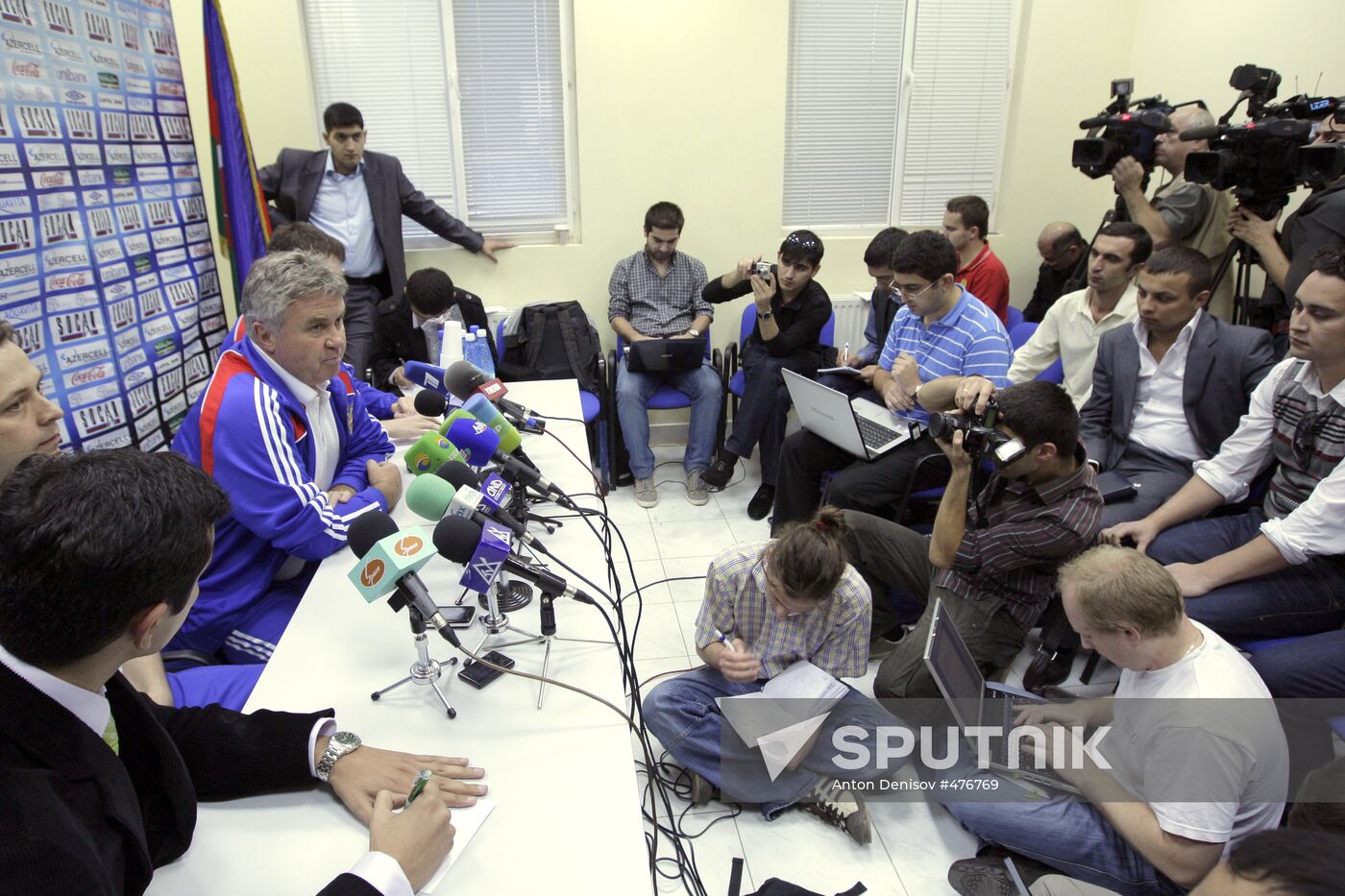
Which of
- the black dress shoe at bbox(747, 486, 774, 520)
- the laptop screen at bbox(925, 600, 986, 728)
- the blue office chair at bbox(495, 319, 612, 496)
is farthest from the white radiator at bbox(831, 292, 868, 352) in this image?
the laptop screen at bbox(925, 600, 986, 728)

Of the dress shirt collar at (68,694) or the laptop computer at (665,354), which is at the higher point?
the dress shirt collar at (68,694)

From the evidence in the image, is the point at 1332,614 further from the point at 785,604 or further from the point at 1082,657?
the point at 785,604

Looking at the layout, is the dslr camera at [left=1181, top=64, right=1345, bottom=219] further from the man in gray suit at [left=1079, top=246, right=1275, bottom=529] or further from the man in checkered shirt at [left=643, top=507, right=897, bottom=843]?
the man in checkered shirt at [left=643, top=507, right=897, bottom=843]

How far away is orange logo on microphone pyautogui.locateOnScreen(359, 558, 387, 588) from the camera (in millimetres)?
1327

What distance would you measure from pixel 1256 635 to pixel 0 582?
262 cm

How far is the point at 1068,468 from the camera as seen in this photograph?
2.10 meters

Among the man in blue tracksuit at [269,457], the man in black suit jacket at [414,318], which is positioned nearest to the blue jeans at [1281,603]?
the man in blue tracksuit at [269,457]

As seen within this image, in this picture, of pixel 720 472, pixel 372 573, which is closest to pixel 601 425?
pixel 720 472

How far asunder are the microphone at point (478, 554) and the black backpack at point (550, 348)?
104 inches

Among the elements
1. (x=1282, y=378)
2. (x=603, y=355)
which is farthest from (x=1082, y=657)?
(x=603, y=355)

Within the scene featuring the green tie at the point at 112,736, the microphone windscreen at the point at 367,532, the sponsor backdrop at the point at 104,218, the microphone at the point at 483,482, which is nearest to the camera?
the green tie at the point at 112,736

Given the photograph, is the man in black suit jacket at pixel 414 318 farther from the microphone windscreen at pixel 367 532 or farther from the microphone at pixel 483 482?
the microphone windscreen at pixel 367 532

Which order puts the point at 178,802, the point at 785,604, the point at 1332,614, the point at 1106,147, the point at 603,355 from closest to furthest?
the point at 178,802, the point at 785,604, the point at 1332,614, the point at 1106,147, the point at 603,355

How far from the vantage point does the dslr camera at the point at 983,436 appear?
2.01 metres
